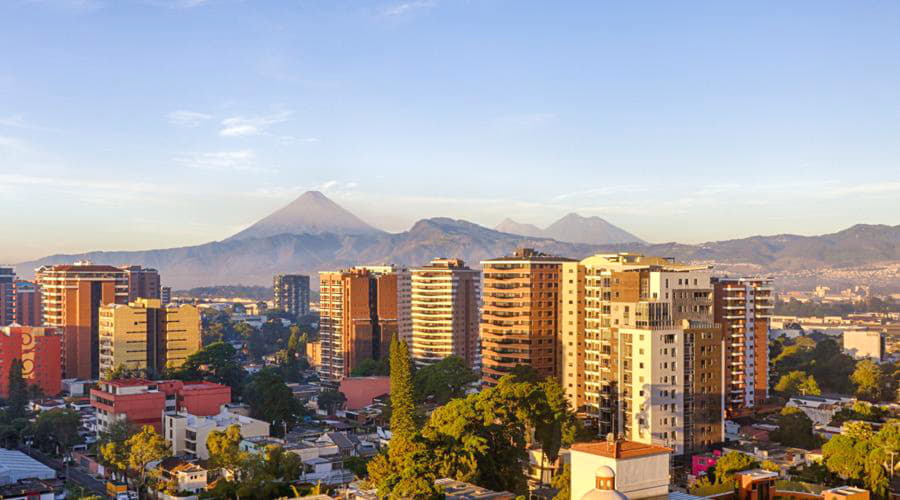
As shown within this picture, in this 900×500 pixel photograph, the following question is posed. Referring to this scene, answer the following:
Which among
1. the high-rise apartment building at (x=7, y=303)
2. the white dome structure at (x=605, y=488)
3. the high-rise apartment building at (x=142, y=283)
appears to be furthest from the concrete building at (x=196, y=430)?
the high-rise apartment building at (x=7, y=303)

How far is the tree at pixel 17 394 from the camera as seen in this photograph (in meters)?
39.5

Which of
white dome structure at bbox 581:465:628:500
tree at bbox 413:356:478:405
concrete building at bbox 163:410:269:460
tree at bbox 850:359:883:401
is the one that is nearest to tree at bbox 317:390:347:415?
tree at bbox 413:356:478:405

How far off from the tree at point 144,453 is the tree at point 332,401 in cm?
1478

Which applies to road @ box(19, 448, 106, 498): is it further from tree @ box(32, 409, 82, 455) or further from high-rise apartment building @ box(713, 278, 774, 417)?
high-rise apartment building @ box(713, 278, 774, 417)

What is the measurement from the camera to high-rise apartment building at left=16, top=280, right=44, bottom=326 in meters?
71.2

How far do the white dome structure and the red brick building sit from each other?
2291 cm

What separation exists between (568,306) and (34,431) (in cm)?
2174

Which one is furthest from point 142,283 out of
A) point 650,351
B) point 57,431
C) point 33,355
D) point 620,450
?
point 620,450

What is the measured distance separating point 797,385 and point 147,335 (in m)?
34.3

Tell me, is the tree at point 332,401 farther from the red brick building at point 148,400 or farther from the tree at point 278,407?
the red brick building at point 148,400

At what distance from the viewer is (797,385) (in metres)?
44.4

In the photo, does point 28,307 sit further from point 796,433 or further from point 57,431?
point 796,433

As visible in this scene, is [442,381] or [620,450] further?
[442,381]

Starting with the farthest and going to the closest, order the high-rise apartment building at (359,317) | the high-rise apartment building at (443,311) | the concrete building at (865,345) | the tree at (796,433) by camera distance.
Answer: the concrete building at (865,345) < the high-rise apartment building at (359,317) < the high-rise apartment building at (443,311) < the tree at (796,433)
